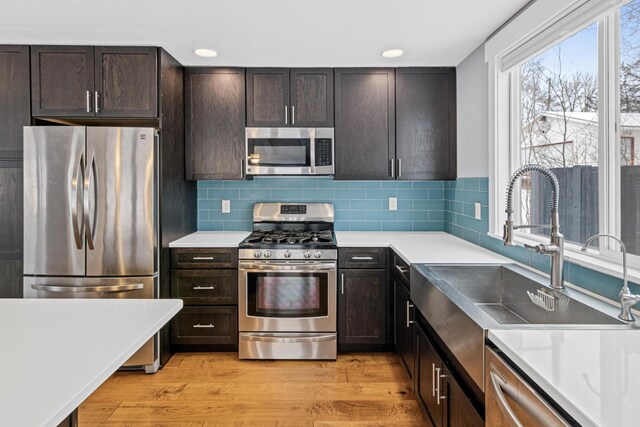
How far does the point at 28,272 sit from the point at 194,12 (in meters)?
2.03

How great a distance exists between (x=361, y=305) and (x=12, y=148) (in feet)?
8.84

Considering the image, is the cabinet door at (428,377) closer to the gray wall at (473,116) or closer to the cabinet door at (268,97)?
the gray wall at (473,116)

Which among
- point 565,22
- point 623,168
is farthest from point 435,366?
point 565,22

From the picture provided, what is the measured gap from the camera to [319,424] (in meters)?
2.17

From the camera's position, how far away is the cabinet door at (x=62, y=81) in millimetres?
2758

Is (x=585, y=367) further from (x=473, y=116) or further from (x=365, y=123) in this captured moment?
(x=365, y=123)

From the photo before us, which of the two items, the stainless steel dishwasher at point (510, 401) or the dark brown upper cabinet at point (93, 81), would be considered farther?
the dark brown upper cabinet at point (93, 81)

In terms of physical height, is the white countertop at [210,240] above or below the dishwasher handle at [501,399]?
above

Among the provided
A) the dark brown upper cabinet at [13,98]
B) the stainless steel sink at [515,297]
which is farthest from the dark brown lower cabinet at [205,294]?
the stainless steel sink at [515,297]

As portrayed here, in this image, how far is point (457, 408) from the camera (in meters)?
1.54

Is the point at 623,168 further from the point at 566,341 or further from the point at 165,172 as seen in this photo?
Answer: the point at 165,172

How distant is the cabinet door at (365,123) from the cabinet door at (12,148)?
2.25 meters

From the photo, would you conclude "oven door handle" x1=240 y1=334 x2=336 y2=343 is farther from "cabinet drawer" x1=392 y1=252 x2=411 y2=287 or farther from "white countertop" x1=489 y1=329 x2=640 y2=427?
"white countertop" x1=489 y1=329 x2=640 y2=427

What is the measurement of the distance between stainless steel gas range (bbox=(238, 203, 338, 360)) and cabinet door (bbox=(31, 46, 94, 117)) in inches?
59.5
